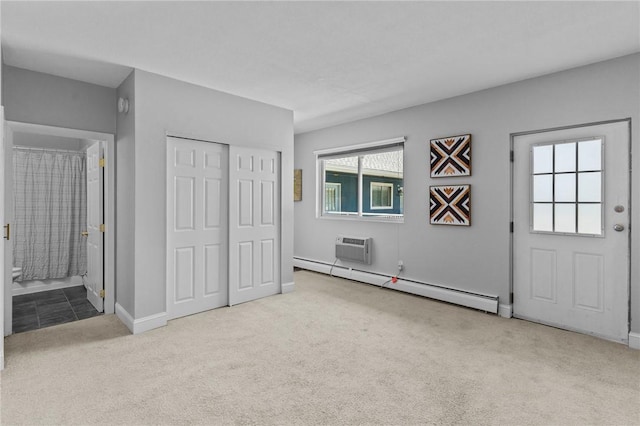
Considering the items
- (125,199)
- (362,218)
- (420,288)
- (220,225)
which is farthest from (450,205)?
(125,199)

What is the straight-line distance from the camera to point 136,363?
8.47 ft

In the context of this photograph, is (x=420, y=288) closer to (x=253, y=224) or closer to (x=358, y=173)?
(x=358, y=173)

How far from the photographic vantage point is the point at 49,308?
3.93 m

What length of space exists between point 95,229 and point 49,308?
106 centimetres

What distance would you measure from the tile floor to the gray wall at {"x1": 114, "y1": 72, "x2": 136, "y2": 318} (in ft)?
1.89

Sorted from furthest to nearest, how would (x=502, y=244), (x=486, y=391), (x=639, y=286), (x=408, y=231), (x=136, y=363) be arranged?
1. (x=408, y=231)
2. (x=502, y=244)
3. (x=639, y=286)
4. (x=136, y=363)
5. (x=486, y=391)

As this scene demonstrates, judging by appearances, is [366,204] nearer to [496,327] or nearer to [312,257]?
[312,257]

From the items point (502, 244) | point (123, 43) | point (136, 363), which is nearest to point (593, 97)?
point (502, 244)

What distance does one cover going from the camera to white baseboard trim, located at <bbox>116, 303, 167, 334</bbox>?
3183 mm

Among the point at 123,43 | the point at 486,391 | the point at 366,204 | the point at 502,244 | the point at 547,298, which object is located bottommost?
the point at 486,391

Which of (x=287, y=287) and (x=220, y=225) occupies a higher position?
(x=220, y=225)

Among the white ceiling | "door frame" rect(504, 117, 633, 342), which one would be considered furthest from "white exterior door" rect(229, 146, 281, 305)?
"door frame" rect(504, 117, 633, 342)

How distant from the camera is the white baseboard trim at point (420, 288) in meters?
3.80

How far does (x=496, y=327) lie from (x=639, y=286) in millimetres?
1191
